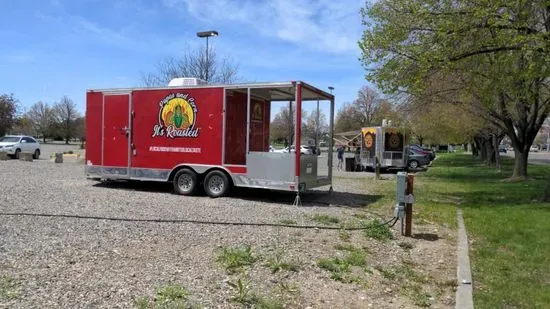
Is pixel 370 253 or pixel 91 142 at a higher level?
pixel 91 142

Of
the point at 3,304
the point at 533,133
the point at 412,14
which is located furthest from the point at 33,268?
the point at 533,133

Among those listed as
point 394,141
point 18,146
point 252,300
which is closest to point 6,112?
point 18,146

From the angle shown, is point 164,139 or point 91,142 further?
point 91,142

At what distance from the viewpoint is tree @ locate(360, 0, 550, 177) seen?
13266 millimetres

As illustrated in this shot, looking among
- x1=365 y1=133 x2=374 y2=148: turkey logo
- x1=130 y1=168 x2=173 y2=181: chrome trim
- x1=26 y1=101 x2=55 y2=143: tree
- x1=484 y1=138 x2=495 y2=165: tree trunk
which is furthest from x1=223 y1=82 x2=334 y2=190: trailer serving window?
x1=26 y1=101 x2=55 y2=143: tree

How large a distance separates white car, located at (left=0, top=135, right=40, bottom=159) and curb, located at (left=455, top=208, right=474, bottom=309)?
2957 centimetres

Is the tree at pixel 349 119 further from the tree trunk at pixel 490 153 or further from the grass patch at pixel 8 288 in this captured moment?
the grass patch at pixel 8 288

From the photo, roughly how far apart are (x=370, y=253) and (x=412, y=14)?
889 cm

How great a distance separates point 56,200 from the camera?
11.6 metres

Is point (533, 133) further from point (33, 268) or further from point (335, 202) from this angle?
point (33, 268)

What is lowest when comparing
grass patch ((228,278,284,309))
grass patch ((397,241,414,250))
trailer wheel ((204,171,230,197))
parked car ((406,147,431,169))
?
grass patch ((397,241,414,250))

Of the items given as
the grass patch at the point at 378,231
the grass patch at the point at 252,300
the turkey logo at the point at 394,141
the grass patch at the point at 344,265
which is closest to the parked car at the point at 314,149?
the grass patch at the point at 378,231

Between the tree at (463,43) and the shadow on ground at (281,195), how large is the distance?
11.2 ft

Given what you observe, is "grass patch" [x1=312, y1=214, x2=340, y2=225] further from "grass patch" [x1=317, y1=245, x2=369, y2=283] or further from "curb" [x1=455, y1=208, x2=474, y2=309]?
"grass patch" [x1=317, y1=245, x2=369, y2=283]
